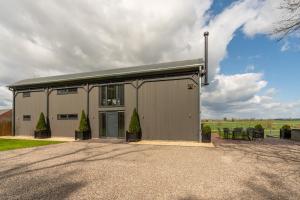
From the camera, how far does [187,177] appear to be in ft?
19.2

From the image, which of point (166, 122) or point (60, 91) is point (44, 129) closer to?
point (60, 91)

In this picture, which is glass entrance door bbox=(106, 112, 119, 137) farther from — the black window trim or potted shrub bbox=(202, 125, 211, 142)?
potted shrub bbox=(202, 125, 211, 142)

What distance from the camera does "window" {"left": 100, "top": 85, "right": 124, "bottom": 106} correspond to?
1636cm

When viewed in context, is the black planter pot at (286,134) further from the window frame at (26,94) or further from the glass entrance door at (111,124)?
the window frame at (26,94)

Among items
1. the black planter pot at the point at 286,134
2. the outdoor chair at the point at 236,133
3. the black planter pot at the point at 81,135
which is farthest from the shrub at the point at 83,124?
A: the black planter pot at the point at 286,134

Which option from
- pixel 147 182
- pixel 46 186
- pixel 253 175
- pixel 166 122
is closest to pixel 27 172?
pixel 46 186

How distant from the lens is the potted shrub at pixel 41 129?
1761cm

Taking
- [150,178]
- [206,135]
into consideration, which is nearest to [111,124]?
[206,135]

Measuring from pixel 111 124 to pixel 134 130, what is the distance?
283 cm

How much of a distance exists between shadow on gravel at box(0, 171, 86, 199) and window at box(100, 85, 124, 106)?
10704mm

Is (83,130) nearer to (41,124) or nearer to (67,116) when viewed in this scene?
(67,116)

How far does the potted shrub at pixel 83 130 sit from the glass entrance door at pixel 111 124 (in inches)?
41.4

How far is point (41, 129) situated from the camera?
17.6m

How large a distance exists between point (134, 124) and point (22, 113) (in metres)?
12.8
